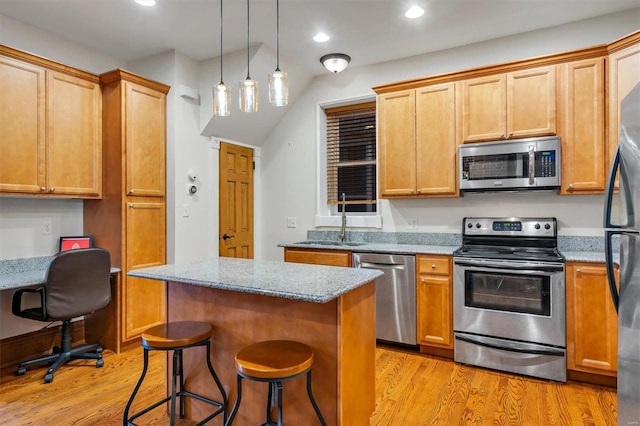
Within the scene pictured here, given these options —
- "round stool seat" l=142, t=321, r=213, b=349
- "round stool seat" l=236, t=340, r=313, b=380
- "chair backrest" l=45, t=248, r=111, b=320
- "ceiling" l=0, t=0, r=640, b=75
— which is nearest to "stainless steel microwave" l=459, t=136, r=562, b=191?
"ceiling" l=0, t=0, r=640, b=75

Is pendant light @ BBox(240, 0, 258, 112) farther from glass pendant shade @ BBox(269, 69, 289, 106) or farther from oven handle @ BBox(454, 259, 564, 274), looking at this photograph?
oven handle @ BBox(454, 259, 564, 274)

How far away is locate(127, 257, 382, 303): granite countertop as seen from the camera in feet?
5.44

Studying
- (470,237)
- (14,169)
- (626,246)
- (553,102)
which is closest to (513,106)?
(553,102)

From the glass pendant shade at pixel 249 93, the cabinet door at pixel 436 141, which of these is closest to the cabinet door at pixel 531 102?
the cabinet door at pixel 436 141

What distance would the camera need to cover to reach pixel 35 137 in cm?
301

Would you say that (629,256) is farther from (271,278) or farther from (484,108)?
(484,108)

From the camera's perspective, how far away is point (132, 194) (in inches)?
135

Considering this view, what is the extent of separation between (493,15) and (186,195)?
3.24 meters

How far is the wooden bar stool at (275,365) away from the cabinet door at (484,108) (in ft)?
8.18

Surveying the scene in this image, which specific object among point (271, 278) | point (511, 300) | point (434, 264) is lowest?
point (511, 300)

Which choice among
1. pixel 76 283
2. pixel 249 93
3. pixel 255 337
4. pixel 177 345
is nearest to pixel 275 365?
pixel 255 337

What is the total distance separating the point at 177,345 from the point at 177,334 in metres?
0.10

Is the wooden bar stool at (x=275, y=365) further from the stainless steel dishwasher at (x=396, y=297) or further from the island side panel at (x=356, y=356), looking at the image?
the stainless steel dishwasher at (x=396, y=297)

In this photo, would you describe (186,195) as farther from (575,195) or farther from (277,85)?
(575,195)
